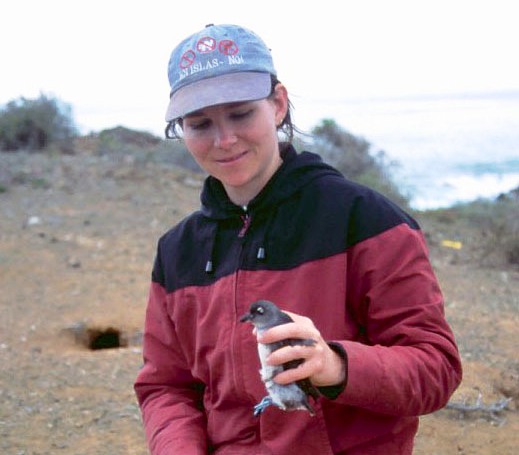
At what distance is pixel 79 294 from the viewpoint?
7047 millimetres

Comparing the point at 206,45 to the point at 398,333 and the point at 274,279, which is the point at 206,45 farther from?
the point at 398,333

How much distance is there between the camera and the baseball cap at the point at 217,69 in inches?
80.7

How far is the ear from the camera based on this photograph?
2234 mm

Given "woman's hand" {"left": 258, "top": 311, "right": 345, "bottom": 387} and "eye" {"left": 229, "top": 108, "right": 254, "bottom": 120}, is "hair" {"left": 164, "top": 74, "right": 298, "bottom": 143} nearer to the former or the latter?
"eye" {"left": 229, "top": 108, "right": 254, "bottom": 120}

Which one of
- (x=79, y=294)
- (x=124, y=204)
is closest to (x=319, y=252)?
(x=79, y=294)

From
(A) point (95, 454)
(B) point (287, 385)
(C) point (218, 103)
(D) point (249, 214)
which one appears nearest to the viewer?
(B) point (287, 385)

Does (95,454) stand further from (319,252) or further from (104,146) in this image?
(104,146)

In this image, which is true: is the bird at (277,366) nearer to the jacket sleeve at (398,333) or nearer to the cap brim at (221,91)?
the jacket sleeve at (398,333)

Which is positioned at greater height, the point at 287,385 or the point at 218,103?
the point at 218,103

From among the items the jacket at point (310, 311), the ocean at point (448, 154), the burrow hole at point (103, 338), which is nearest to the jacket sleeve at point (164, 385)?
the jacket at point (310, 311)

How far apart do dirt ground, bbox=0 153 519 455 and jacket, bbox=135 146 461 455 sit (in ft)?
6.71

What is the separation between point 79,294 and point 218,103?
533cm

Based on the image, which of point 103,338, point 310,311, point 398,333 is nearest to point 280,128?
point 310,311

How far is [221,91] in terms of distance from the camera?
2.04 m
